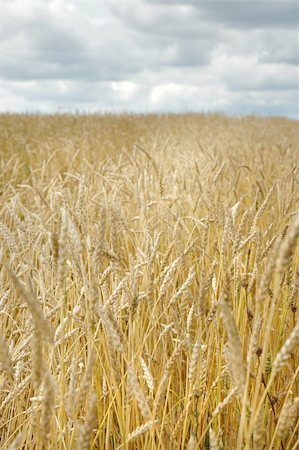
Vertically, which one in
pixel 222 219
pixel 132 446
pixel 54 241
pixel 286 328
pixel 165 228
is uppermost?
pixel 54 241

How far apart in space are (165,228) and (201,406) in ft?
4.24

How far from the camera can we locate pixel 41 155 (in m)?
5.80

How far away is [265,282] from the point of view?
33.2 inches

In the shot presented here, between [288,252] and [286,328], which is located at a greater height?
[288,252]

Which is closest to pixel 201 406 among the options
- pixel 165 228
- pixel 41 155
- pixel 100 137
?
pixel 165 228

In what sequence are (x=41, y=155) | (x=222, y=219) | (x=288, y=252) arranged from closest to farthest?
(x=288, y=252) < (x=222, y=219) < (x=41, y=155)

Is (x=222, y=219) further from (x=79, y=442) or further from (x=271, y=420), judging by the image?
(x=79, y=442)

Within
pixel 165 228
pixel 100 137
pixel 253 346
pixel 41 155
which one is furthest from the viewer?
pixel 100 137

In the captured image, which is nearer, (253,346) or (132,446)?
(253,346)

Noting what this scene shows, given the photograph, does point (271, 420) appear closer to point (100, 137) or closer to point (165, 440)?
point (165, 440)

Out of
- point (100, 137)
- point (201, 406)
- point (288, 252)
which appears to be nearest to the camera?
point (288, 252)

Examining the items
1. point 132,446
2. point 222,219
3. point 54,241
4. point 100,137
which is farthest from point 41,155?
point 54,241

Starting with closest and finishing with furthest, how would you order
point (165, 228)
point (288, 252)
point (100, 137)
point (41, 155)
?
point (288, 252)
point (165, 228)
point (41, 155)
point (100, 137)

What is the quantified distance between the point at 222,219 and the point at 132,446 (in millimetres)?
710
